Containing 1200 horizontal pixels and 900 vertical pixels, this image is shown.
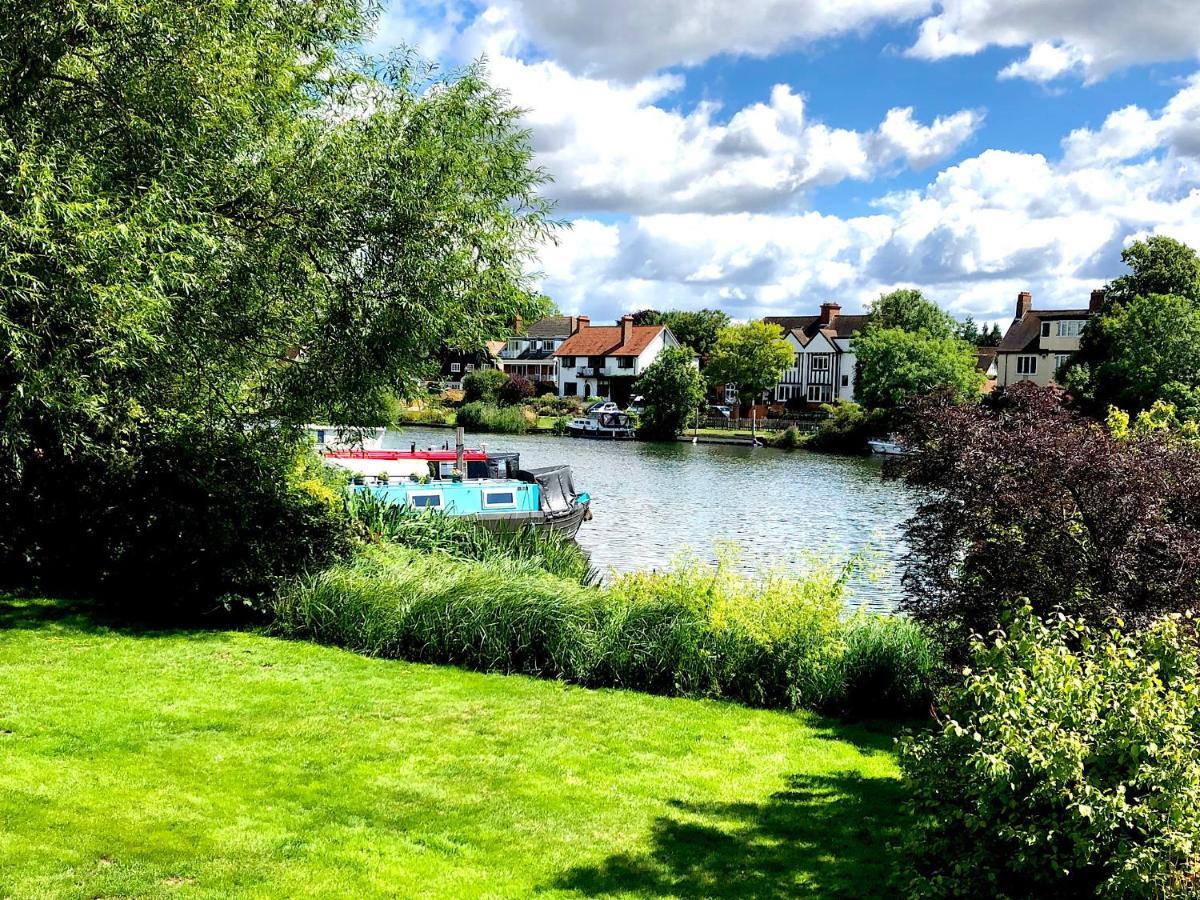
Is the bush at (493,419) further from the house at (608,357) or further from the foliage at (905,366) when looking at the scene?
the foliage at (905,366)

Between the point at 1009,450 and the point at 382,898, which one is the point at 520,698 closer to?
the point at 382,898

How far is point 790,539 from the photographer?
110 feet

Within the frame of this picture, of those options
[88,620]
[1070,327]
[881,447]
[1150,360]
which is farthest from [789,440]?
[88,620]

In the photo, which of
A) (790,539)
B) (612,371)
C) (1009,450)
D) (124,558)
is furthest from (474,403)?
(1009,450)

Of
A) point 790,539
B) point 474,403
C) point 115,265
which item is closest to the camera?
point 115,265

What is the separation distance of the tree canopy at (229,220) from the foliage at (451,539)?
2864mm

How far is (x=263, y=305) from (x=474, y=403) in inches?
3003

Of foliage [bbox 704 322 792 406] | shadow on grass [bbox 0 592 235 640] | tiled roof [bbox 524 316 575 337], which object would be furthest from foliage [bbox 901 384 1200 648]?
tiled roof [bbox 524 316 575 337]

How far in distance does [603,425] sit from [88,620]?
71.1m

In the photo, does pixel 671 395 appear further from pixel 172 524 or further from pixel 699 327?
pixel 172 524

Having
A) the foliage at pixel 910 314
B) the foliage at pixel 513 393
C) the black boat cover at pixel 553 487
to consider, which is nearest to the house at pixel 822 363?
the foliage at pixel 910 314

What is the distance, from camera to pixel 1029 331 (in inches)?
3462

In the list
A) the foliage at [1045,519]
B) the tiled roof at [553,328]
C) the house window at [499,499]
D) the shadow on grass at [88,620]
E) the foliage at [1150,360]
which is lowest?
the shadow on grass at [88,620]

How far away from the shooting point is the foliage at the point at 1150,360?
5591 centimetres
